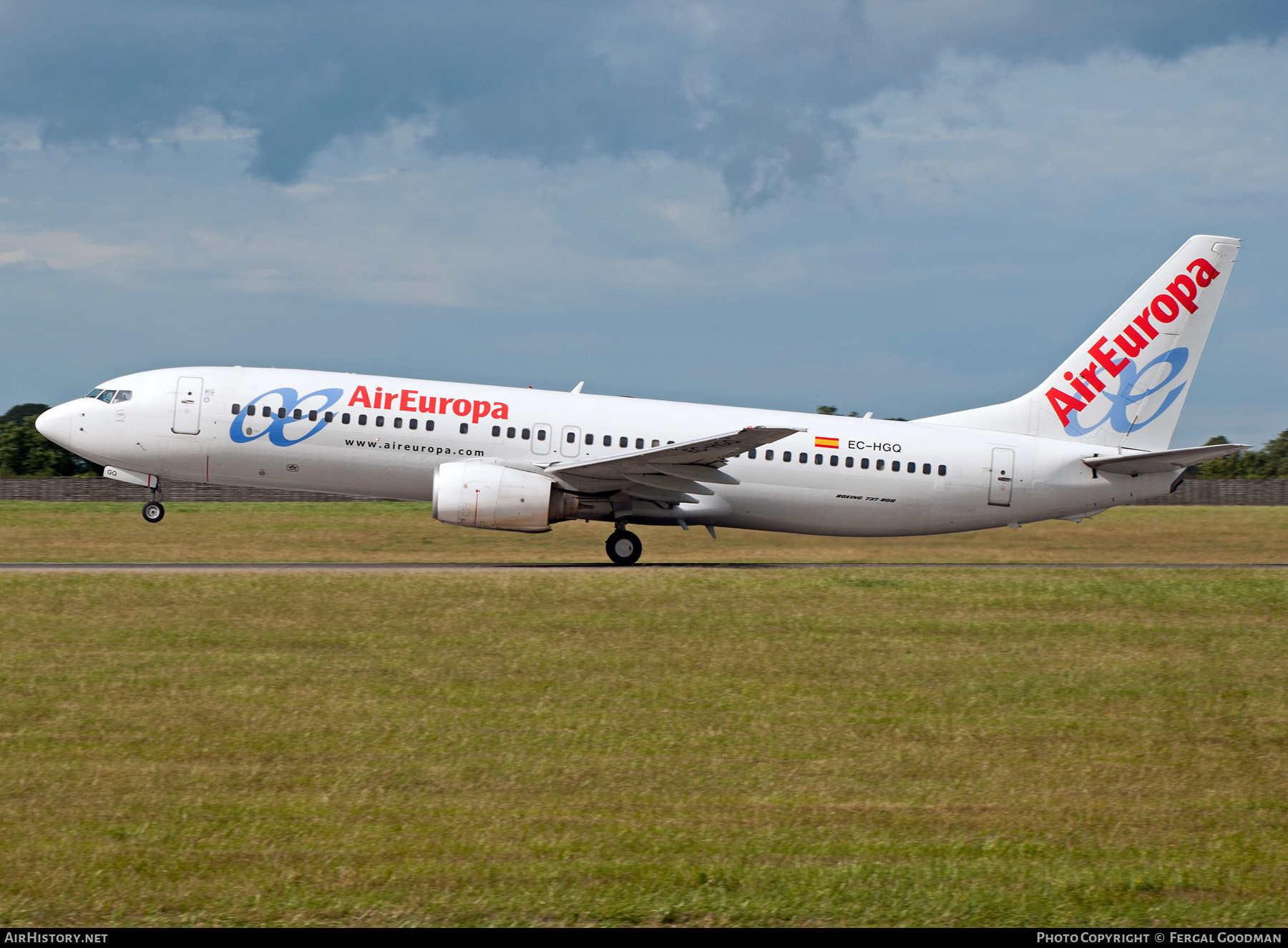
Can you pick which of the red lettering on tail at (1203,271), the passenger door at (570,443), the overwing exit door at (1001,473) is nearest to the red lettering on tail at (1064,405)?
the overwing exit door at (1001,473)

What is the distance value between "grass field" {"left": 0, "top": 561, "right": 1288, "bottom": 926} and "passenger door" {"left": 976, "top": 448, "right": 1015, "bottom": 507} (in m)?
8.38

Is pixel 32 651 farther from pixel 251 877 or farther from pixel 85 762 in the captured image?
pixel 251 877

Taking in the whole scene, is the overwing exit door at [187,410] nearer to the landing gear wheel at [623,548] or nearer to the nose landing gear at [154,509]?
the nose landing gear at [154,509]

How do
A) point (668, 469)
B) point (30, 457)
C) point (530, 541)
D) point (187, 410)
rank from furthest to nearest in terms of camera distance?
point (30, 457), point (530, 541), point (187, 410), point (668, 469)

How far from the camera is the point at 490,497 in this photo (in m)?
25.7

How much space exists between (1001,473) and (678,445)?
8.86 meters

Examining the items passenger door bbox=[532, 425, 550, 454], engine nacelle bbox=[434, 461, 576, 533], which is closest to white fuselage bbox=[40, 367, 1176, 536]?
passenger door bbox=[532, 425, 550, 454]

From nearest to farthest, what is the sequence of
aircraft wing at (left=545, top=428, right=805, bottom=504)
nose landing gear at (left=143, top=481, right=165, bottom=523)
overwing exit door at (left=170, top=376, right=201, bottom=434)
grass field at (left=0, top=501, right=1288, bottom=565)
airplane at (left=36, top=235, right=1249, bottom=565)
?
1. aircraft wing at (left=545, top=428, right=805, bottom=504)
2. airplane at (left=36, top=235, right=1249, bottom=565)
3. overwing exit door at (left=170, top=376, right=201, bottom=434)
4. nose landing gear at (left=143, top=481, right=165, bottom=523)
5. grass field at (left=0, top=501, right=1288, bottom=565)

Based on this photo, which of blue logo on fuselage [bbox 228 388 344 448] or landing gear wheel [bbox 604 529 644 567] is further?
landing gear wheel [bbox 604 529 644 567]

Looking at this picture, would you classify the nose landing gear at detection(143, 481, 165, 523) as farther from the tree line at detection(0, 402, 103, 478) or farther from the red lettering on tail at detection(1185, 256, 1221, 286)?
the tree line at detection(0, 402, 103, 478)

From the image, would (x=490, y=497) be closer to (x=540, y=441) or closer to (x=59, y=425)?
(x=540, y=441)

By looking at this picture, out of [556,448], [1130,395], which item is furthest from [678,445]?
[1130,395]

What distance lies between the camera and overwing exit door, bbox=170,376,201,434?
27.3 m
